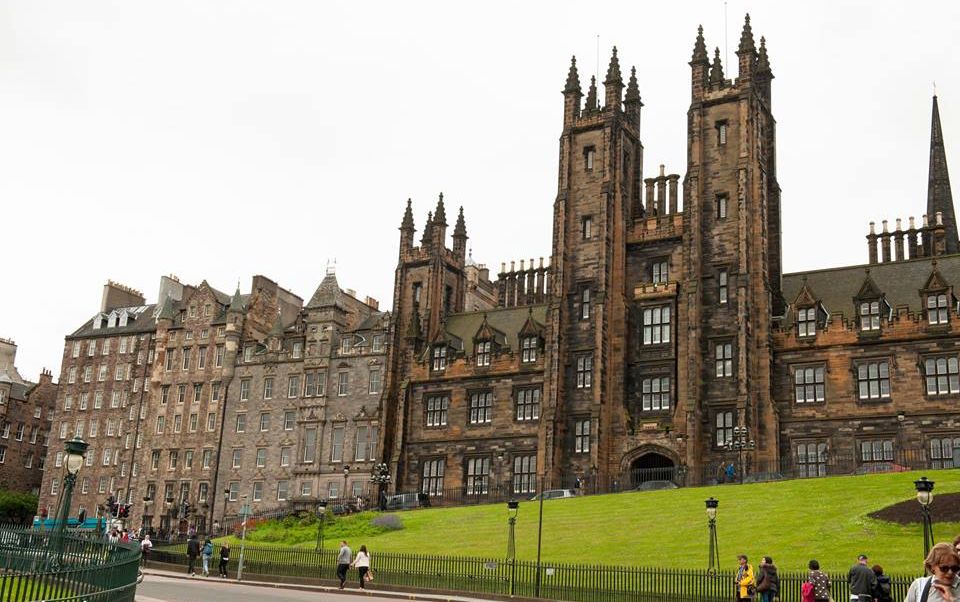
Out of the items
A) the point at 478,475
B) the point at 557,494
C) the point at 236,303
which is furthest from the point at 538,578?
the point at 236,303

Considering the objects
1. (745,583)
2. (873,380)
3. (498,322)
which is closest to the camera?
(745,583)

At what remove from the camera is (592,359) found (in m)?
63.7

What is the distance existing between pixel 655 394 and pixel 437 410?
50.3ft

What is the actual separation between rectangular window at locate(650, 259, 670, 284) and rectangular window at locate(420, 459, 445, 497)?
18000 millimetres

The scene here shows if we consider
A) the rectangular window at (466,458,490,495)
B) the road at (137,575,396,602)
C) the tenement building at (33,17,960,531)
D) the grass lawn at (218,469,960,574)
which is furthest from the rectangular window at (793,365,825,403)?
the road at (137,575,396,602)

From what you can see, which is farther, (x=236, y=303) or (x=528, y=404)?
(x=236, y=303)

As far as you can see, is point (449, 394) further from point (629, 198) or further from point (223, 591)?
point (223, 591)

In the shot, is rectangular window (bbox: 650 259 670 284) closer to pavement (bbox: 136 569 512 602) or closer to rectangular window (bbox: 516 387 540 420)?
rectangular window (bbox: 516 387 540 420)

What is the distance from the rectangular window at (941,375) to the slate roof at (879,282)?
2899mm

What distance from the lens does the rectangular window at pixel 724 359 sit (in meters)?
59.5

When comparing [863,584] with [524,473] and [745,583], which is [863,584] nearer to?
[745,583]

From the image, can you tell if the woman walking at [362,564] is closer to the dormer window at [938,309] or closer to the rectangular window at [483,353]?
the rectangular window at [483,353]

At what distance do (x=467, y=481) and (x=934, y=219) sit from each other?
34392 millimetres

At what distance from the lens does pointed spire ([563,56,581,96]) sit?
231ft
